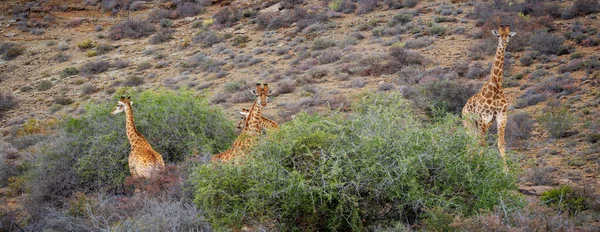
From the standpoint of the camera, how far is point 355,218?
6891mm

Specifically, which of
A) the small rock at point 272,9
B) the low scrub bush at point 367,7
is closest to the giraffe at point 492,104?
the low scrub bush at point 367,7

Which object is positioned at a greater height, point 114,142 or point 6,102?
point 114,142

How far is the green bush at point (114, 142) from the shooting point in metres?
11.3

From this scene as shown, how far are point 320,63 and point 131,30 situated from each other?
14.0m

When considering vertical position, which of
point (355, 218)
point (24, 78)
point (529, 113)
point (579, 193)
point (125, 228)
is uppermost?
point (355, 218)

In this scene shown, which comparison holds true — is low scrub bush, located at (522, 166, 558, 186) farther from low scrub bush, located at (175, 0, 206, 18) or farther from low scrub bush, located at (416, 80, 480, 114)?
low scrub bush, located at (175, 0, 206, 18)

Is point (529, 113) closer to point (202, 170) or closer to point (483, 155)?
point (483, 155)

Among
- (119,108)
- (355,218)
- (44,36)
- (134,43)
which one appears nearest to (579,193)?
(355,218)

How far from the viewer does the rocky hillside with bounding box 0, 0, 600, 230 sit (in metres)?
13.3

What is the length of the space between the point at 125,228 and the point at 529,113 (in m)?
10.4

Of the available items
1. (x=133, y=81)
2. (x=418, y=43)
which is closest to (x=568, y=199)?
(x=418, y=43)

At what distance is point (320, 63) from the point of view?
71.6ft

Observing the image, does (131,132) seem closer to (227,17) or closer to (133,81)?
(133,81)

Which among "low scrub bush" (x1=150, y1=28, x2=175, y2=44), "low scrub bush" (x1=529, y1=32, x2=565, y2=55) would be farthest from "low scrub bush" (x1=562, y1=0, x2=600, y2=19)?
"low scrub bush" (x1=150, y1=28, x2=175, y2=44)
